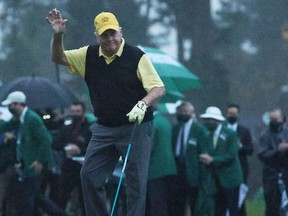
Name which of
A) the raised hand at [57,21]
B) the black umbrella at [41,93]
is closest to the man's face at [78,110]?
the black umbrella at [41,93]

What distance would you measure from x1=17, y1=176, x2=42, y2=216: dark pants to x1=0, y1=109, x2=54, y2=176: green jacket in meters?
0.16

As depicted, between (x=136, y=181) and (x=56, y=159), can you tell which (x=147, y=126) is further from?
(x=56, y=159)

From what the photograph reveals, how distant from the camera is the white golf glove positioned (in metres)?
9.31

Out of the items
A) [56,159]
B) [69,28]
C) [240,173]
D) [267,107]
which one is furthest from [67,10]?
[267,107]

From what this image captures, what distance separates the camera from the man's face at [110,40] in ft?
31.9

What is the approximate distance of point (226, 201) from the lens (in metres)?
14.9

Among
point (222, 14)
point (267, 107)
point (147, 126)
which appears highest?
point (222, 14)

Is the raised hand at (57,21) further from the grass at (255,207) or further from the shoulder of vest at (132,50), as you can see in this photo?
the grass at (255,207)

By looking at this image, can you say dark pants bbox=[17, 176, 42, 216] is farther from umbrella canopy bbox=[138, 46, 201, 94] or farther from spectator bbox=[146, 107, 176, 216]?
umbrella canopy bbox=[138, 46, 201, 94]

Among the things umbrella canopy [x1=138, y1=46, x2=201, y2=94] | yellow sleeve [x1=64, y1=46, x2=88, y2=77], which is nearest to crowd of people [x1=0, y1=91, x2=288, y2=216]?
umbrella canopy [x1=138, y1=46, x2=201, y2=94]

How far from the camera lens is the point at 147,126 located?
9.95 meters

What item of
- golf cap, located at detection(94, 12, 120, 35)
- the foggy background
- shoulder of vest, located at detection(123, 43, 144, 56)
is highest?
the foggy background

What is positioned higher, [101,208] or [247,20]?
[247,20]

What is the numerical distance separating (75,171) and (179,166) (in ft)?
4.73
